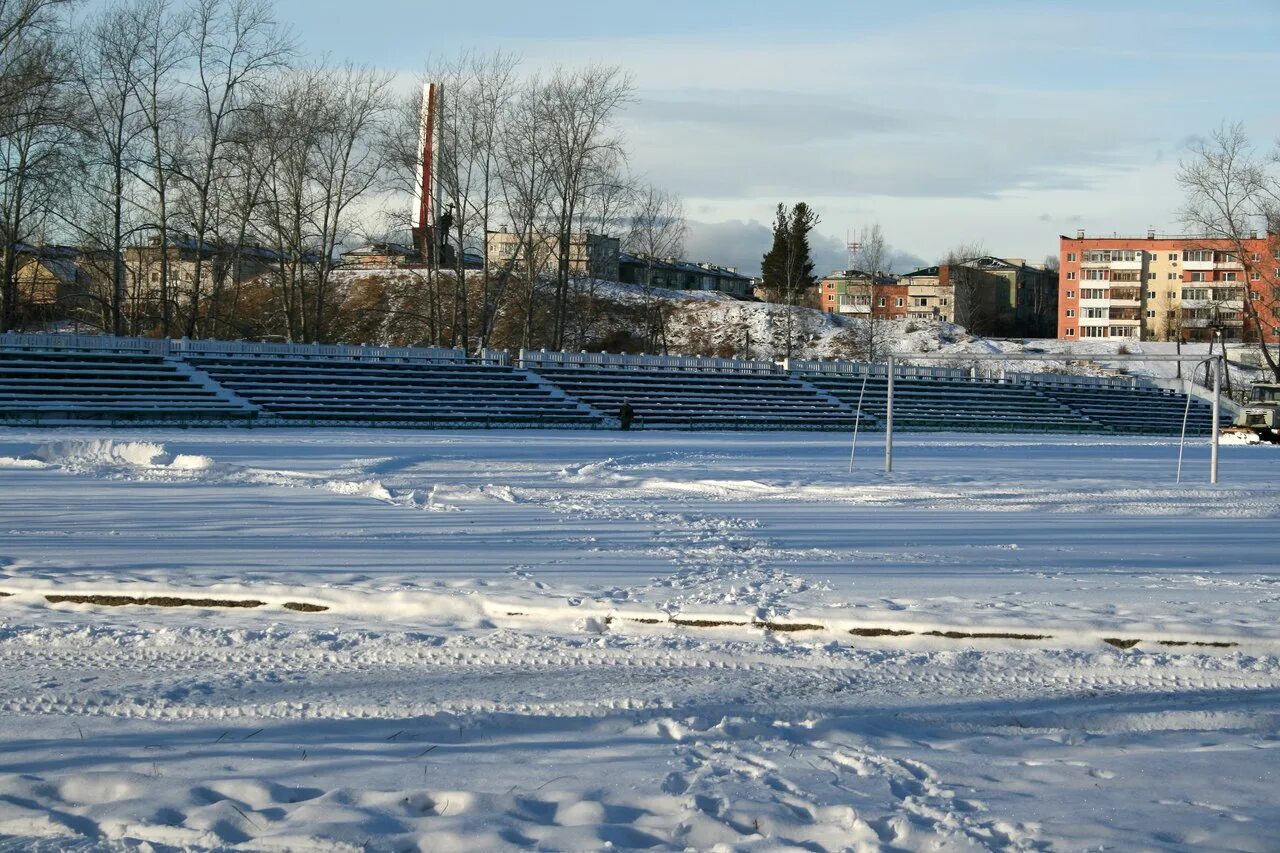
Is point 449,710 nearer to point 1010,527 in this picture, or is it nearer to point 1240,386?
point 1010,527

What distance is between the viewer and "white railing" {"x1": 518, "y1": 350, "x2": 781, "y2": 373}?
4253 centimetres

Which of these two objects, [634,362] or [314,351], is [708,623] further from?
[634,362]

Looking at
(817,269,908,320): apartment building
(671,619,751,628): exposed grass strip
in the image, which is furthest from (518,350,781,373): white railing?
(817,269,908,320): apartment building

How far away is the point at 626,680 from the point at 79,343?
31984 mm

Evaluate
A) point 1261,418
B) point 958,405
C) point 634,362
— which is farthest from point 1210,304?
point 634,362

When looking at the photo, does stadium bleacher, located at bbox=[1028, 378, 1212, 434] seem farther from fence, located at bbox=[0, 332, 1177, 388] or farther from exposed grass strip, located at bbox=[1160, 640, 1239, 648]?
exposed grass strip, located at bbox=[1160, 640, 1239, 648]

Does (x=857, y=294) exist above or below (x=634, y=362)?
above

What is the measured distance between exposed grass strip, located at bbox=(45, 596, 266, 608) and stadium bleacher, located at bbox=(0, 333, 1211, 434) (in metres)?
23.3

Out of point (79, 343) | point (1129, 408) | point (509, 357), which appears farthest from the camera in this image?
point (1129, 408)

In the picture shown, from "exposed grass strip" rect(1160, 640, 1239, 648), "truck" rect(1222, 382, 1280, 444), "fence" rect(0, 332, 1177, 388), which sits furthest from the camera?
"truck" rect(1222, 382, 1280, 444)

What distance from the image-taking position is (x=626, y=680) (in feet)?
21.5

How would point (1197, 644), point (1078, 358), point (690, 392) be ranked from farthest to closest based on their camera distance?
point (690, 392) < point (1078, 358) < point (1197, 644)

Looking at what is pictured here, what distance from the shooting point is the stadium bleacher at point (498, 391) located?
105ft

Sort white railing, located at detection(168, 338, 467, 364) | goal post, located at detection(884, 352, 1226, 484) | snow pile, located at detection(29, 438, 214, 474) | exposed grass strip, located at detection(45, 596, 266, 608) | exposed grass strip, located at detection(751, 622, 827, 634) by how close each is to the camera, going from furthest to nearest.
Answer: white railing, located at detection(168, 338, 467, 364), goal post, located at detection(884, 352, 1226, 484), snow pile, located at detection(29, 438, 214, 474), exposed grass strip, located at detection(45, 596, 266, 608), exposed grass strip, located at detection(751, 622, 827, 634)
